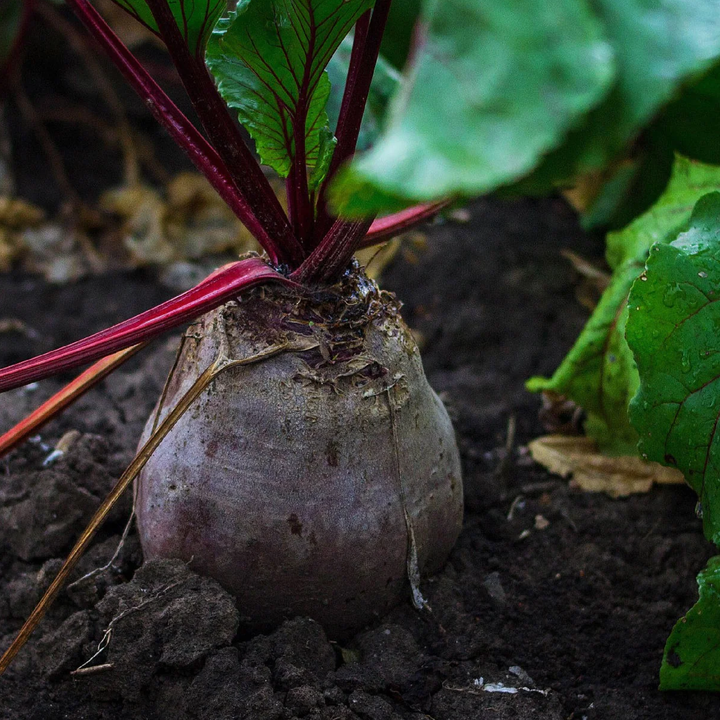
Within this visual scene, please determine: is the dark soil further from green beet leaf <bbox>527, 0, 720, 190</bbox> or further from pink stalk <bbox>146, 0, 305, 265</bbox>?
green beet leaf <bbox>527, 0, 720, 190</bbox>

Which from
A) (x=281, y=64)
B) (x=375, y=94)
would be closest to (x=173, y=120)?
(x=281, y=64)

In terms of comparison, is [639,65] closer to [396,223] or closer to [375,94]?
[396,223]

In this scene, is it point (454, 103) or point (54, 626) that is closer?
point (454, 103)

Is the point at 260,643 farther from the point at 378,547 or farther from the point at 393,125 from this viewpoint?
the point at 393,125

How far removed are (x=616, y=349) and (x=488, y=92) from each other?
1.30 metres

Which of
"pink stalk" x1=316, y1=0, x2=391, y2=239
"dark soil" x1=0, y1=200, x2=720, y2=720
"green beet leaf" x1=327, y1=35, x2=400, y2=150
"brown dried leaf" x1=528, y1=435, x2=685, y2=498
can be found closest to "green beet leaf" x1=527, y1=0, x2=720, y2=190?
"pink stalk" x1=316, y1=0, x2=391, y2=239

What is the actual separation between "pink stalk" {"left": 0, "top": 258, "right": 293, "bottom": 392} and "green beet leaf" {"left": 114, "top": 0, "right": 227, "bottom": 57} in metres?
0.39

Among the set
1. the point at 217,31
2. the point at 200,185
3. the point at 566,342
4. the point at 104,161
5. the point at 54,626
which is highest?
the point at 217,31

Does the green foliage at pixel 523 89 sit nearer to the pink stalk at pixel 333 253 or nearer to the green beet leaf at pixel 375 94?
the pink stalk at pixel 333 253

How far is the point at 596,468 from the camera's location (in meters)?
2.06

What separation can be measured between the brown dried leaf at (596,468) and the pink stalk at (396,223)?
770mm

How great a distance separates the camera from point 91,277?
3189 mm

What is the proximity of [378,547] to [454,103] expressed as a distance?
0.90 meters

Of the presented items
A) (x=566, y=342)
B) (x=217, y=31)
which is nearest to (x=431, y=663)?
(x=217, y=31)
